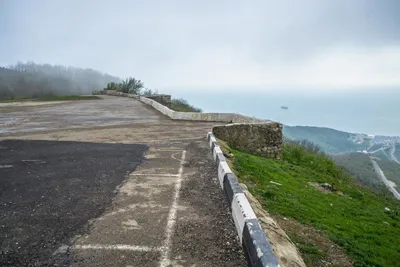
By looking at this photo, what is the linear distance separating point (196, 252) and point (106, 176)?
10.7 ft

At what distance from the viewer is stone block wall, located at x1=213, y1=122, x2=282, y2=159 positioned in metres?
12.3

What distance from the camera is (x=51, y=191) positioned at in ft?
17.5

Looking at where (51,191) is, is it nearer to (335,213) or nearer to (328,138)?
(335,213)

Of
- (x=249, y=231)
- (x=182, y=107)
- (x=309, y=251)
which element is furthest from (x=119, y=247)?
(x=182, y=107)

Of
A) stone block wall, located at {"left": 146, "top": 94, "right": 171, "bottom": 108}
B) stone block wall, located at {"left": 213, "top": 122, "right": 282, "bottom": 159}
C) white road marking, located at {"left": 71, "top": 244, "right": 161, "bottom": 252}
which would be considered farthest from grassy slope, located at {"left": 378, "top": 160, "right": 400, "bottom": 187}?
white road marking, located at {"left": 71, "top": 244, "right": 161, "bottom": 252}

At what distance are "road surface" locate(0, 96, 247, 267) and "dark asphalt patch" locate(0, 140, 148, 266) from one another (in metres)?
0.01

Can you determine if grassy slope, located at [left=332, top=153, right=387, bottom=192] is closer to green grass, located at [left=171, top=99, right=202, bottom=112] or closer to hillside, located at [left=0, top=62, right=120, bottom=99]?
green grass, located at [left=171, top=99, right=202, bottom=112]

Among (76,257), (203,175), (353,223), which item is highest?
(203,175)

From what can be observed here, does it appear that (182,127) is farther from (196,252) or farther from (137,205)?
(196,252)

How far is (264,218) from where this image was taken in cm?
512

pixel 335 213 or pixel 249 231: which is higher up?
pixel 249 231

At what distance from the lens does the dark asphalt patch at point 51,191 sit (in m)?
3.68

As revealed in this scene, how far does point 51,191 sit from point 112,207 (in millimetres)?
1326

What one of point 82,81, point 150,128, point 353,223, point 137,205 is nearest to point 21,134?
point 150,128
